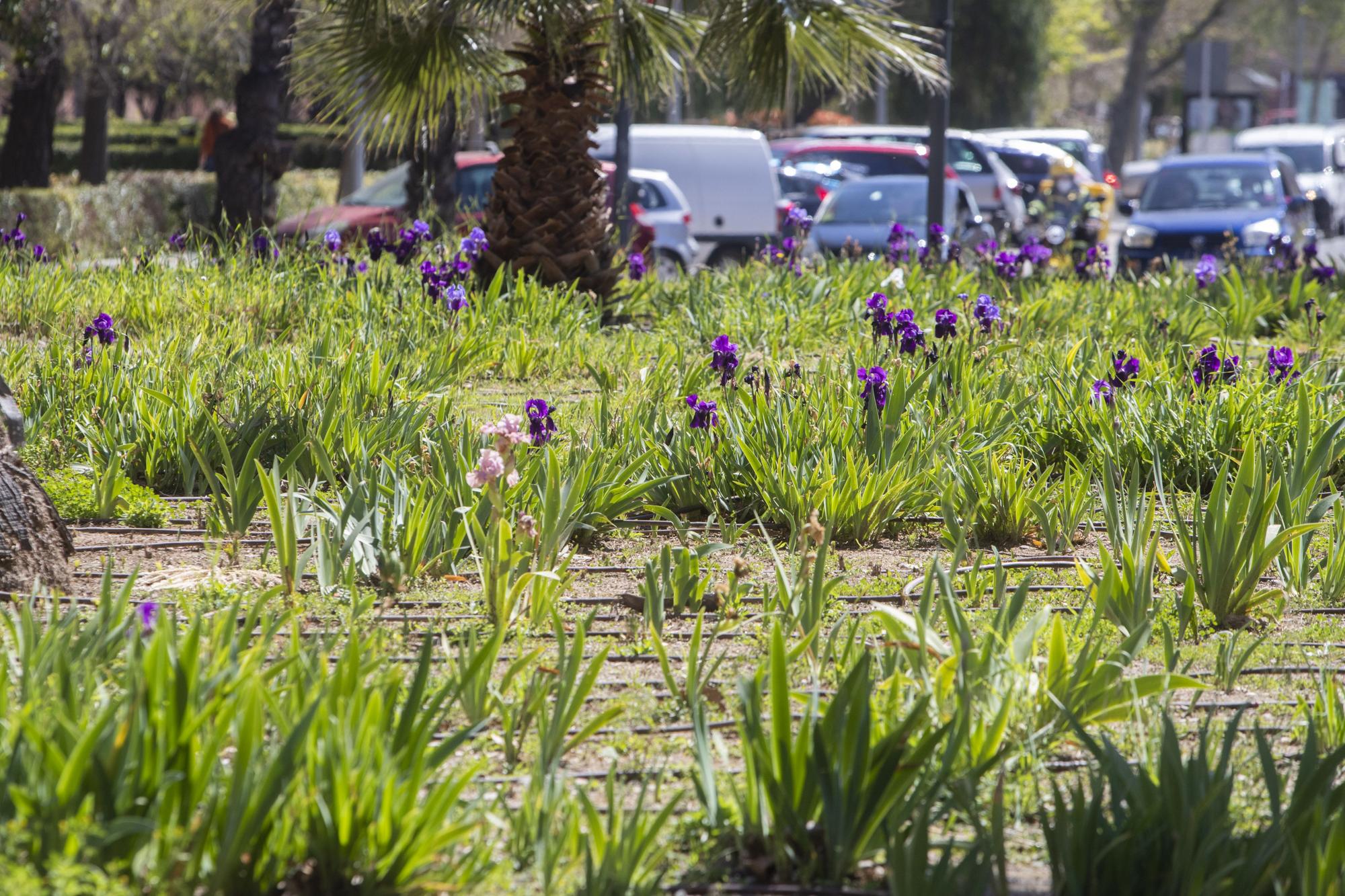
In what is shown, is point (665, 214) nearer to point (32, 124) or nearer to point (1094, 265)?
point (1094, 265)

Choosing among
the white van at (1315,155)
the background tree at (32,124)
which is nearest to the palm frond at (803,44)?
the background tree at (32,124)

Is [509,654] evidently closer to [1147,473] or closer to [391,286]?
[1147,473]

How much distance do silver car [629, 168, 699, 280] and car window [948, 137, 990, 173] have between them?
8.64 meters

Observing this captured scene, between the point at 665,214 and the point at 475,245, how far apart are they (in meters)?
5.31

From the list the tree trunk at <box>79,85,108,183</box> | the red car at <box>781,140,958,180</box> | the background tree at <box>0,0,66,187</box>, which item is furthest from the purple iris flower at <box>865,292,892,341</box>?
the tree trunk at <box>79,85,108,183</box>

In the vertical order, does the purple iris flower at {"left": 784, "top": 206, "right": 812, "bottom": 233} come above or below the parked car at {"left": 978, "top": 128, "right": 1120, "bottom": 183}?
below

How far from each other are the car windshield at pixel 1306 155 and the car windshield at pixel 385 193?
69.2 ft

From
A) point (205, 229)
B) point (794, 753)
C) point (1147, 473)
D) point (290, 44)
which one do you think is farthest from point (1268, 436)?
point (290, 44)

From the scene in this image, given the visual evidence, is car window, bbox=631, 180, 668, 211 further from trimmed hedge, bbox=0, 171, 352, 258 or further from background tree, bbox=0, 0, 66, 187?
background tree, bbox=0, 0, 66, 187

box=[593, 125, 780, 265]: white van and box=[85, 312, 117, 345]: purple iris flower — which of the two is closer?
box=[85, 312, 117, 345]: purple iris flower

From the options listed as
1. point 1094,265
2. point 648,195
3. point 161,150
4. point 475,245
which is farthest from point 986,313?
point 161,150

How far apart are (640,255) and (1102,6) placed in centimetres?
5647

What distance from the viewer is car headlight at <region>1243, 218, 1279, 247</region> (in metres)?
16.0

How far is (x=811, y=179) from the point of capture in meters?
20.3
